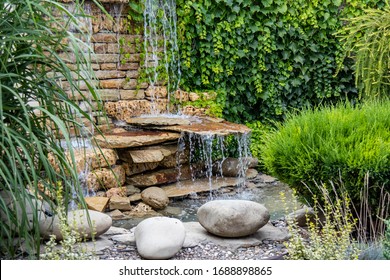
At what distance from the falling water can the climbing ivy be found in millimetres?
115

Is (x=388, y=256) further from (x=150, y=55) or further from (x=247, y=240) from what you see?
(x=150, y=55)

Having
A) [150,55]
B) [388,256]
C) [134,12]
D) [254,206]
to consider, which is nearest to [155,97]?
[150,55]

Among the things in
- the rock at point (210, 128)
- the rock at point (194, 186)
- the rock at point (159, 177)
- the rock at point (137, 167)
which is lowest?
the rock at point (194, 186)

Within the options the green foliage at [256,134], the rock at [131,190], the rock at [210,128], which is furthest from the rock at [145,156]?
the green foliage at [256,134]

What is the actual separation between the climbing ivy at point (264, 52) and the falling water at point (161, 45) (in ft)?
0.38

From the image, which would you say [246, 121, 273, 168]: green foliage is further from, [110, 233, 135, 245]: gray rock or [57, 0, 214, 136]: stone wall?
[110, 233, 135, 245]: gray rock

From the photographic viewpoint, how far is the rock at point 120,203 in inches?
268

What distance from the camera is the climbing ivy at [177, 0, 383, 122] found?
835 cm

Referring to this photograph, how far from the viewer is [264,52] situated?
855cm

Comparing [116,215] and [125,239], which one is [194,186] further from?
[125,239]

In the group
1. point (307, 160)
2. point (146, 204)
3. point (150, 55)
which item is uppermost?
point (150, 55)

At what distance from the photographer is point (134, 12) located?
27.0 ft

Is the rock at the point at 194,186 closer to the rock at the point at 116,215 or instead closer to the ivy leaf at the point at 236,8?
the rock at the point at 116,215

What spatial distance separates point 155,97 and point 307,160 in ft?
13.8
